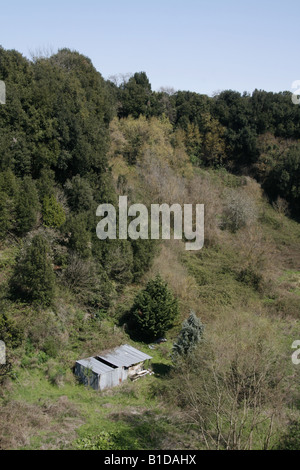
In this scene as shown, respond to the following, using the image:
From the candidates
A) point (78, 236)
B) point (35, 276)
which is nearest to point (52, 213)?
point (78, 236)

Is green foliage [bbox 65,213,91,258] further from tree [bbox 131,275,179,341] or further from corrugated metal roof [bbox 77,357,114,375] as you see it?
corrugated metal roof [bbox 77,357,114,375]

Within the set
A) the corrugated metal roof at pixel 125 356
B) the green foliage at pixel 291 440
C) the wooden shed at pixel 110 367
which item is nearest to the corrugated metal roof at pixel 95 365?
the wooden shed at pixel 110 367

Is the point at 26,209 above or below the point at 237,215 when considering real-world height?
above

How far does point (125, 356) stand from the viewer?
12.6 meters

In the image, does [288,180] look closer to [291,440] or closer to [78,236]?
[78,236]

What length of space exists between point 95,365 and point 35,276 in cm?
346

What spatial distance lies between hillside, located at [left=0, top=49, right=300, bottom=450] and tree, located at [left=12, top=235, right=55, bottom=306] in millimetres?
49

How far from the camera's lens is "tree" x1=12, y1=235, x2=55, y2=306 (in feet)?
41.2

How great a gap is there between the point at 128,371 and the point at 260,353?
13.8ft

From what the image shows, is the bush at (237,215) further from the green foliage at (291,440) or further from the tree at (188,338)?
the green foliage at (291,440)

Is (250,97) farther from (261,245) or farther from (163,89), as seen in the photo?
(261,245)

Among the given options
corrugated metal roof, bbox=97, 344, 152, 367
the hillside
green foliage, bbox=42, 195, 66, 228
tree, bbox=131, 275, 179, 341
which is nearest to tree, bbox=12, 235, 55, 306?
the hillside
